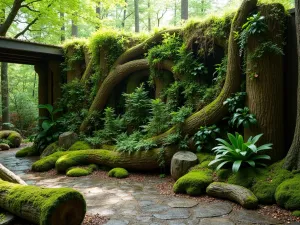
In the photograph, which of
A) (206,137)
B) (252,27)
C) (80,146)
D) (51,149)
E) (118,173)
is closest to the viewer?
(252,27)

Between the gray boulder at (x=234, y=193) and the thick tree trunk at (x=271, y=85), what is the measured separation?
1325mm

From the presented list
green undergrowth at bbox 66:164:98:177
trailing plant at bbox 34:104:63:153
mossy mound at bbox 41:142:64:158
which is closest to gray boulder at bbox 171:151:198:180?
green undergrowth at bbox 66:164:98:177

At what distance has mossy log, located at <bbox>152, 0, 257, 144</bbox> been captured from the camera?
17.9 ft

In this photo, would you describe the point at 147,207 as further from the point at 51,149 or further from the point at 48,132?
the point at 48,132

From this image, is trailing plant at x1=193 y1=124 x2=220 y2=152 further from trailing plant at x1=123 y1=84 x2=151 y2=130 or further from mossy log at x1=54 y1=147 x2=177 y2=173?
trailing plant at x1=123 y1=84 x2=151 y2=130

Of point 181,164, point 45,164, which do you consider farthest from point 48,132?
point 181,164

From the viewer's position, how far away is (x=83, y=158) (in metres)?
7.10

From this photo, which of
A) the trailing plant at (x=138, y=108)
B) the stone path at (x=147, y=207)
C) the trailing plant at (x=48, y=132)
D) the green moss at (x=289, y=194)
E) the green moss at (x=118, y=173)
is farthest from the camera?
the trailing plant at (x=48, y=132)

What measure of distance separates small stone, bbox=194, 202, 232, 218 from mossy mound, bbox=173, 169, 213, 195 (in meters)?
0.50

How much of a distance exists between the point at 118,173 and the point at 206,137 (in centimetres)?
223

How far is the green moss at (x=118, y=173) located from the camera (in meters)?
6.15

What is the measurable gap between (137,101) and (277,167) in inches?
169

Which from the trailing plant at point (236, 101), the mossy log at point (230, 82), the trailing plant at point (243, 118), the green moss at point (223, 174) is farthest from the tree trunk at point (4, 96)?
the green moss at point (223, 174)

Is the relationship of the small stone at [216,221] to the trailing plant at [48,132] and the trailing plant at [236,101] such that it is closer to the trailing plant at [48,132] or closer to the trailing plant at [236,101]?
the trailing plant at [236,101]
